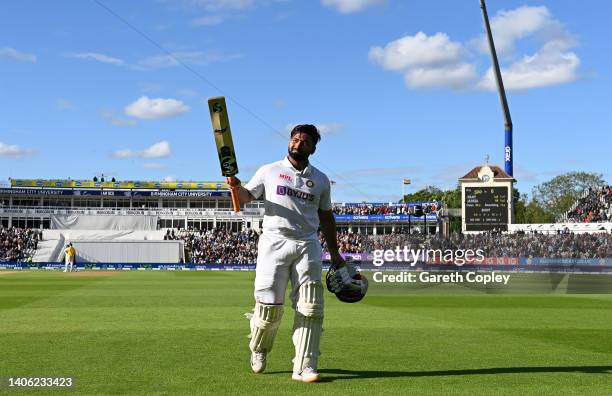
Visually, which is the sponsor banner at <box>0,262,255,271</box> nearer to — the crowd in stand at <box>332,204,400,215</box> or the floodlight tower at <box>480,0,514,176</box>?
the floodlight tower at <box>480,0,514,176</box>

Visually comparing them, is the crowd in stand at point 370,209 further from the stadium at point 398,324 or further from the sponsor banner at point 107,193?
the stadium at point 398,324

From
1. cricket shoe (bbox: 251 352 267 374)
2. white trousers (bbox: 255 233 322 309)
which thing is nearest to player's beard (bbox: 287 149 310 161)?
white trousers (bbox: 255 233 322 309)

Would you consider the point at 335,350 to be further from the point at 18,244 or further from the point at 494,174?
the point at 18,244

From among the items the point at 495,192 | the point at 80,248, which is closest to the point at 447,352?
the point at 495,192

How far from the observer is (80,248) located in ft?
219

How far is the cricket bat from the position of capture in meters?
6.90

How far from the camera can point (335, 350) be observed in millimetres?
8891

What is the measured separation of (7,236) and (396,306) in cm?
5994

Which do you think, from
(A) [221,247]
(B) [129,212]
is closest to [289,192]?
(A) [221,247]

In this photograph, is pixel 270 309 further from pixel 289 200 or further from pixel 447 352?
pixel 447 352

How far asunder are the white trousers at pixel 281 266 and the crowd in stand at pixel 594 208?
54.1 metres

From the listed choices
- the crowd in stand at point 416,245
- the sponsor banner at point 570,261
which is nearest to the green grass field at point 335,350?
the crowd in stand at point 416,245

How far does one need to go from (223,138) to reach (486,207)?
125 ft

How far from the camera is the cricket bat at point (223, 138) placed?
6898 mm
